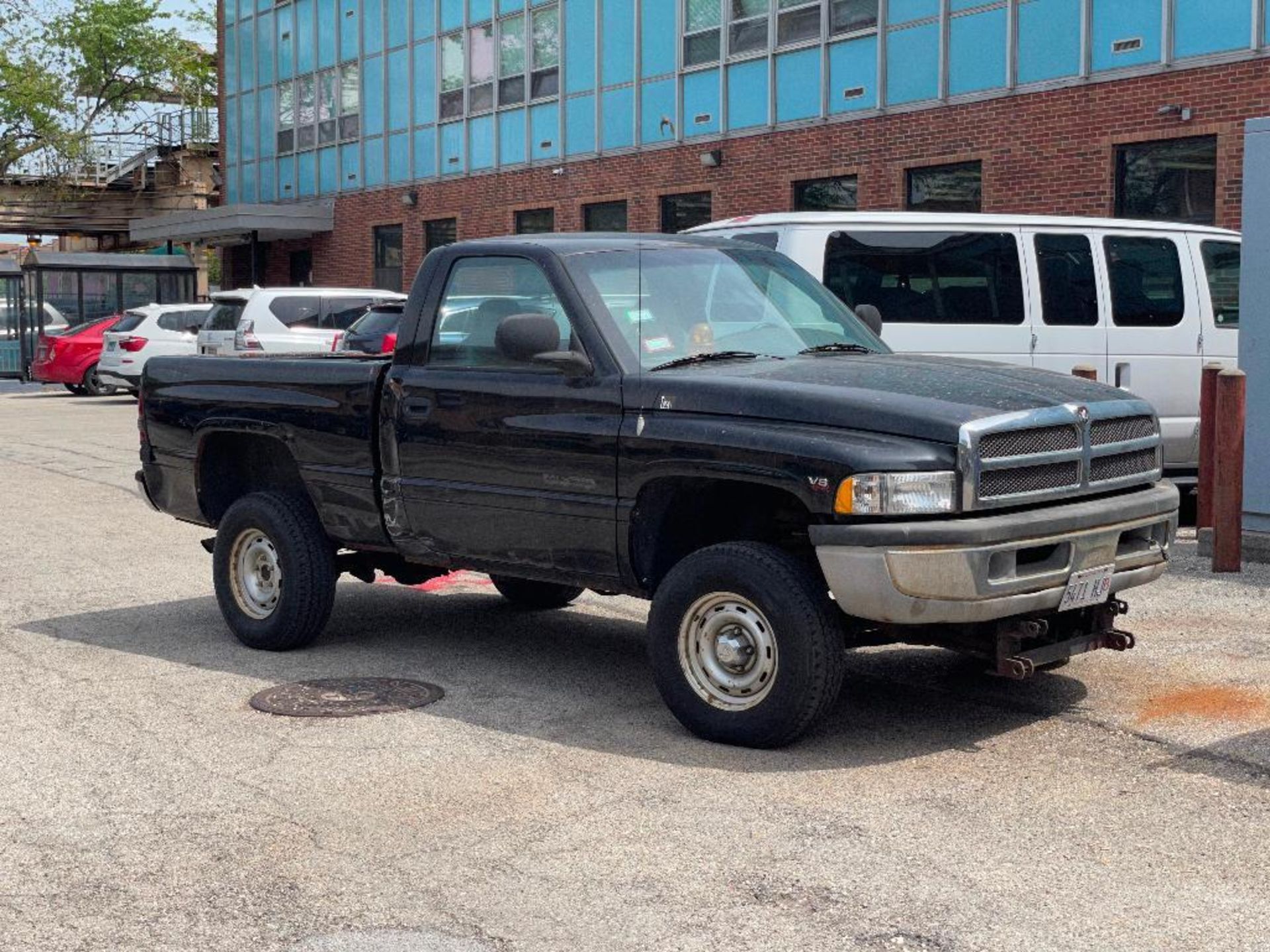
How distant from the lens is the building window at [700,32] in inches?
1058

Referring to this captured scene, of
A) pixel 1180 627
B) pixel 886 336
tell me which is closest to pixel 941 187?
pixel 886 336

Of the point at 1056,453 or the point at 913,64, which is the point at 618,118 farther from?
the point at 1056,453

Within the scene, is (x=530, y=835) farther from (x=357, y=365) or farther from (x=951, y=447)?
(x=357, y=365)

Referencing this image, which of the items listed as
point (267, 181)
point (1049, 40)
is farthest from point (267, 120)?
point (1049, 40)

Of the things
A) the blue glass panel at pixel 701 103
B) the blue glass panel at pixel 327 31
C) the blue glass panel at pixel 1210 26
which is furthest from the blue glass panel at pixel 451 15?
the blue glass panel at pixel 1210 26

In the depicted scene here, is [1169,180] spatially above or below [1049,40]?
below

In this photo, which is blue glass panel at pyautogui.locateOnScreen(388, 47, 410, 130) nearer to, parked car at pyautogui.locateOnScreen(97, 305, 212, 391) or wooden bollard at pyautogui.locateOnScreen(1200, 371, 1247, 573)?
parked car at pyautogui.locateOnScreen(97, 305, 212, 391)

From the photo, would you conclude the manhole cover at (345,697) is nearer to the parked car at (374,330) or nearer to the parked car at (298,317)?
the parked car at (374,330)

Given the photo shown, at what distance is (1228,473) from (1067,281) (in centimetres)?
221

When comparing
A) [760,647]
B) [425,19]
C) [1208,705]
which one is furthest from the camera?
[425,19]

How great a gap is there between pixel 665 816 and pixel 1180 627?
153 inches

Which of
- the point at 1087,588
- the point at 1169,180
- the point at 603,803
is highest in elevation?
the point at 1169,180

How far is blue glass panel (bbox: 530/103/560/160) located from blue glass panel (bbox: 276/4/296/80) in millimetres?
10779

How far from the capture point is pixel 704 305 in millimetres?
6973
